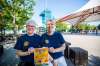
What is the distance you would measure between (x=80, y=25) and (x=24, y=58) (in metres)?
1.16

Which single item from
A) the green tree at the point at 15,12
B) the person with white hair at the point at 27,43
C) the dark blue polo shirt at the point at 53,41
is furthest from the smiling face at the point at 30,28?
the green tree at the point at 15,12

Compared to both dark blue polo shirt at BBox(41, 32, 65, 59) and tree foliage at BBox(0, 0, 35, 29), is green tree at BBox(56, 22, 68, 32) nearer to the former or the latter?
tree foliage at BBox(0, 0, 35, 29)

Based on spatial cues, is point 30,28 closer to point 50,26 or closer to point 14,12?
point 50,26

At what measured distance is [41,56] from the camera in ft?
5.20

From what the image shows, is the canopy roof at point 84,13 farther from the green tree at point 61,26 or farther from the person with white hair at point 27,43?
the person with white hair at point 27,43

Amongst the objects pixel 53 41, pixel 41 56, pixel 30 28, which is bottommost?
pixel 41 56

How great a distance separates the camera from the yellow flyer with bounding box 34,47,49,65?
5.13ft

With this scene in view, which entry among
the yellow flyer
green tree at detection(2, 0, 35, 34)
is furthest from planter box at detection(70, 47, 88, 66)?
the yellow flyer

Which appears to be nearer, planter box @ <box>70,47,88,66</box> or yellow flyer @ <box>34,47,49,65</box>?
yellow flyer @ <box>34,47,49,65</box>

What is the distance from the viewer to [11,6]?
231 cm

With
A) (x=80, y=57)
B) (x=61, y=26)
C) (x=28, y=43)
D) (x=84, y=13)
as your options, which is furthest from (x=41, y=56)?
(x=80, y=57)

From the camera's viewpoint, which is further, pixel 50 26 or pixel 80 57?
pixel 80 57

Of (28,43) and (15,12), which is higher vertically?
(15,12)

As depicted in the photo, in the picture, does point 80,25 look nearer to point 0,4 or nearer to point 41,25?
point 41,25
